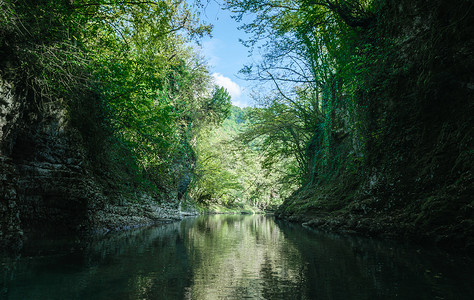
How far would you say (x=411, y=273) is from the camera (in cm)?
290

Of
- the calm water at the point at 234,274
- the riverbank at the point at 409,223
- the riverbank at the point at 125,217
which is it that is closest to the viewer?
the calm water at the point at 234,274

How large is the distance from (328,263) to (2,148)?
5.10m

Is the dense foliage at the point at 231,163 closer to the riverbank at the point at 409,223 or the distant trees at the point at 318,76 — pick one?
the distant trees at the point at 318,76

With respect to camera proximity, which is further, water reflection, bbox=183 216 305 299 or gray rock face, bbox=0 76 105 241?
gray rock face, bbox=0 76 105 241

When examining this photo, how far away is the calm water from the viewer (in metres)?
2.27

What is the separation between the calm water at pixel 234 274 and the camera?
227 cm

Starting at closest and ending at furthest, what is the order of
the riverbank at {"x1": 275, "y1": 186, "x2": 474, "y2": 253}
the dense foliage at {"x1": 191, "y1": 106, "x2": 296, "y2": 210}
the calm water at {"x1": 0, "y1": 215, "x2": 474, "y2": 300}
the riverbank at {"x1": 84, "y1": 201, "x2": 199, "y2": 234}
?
the calm water at {"x1": 0, "y1": 215, "x2": 474, "y2": 300}
the riverbank at {"x1": 275, "y1": 186, "x2": 474, "y2": 253}
the riverbank at {"x1": 84, "y1": 201, "x2": 199, "y2": 234}
the dense foliage at {"x1": 191, "y1": 106, "x2": 296, "y2": 210}

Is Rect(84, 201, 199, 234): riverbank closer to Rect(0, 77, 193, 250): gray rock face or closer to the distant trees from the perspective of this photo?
Rect(0, 77, 193, 250): gray rock face

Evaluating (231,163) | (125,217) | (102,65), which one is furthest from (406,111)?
(231,163)

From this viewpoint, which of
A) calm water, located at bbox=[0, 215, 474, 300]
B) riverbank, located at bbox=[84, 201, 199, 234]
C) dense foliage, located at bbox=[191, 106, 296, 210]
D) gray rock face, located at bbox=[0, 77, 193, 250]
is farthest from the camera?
dense foliage, located at bbox=[191, 106, 296, 210]

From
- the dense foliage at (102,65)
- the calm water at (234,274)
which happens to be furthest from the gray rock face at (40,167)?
the calm water at (234,274)

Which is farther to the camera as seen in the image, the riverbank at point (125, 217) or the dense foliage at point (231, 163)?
the dense foliage at point (231, 163)

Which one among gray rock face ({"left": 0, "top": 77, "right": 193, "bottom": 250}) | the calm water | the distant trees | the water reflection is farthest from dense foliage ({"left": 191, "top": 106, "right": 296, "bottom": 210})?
the calm water

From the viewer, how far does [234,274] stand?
2957mm
